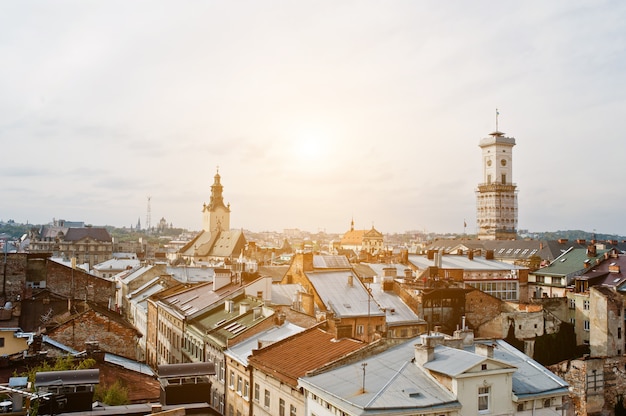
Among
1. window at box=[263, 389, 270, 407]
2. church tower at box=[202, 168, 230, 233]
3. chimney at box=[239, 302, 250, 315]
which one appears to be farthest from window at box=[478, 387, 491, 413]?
church tower at box=[202, 168, 230, 233]

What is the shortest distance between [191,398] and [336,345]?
10971mm

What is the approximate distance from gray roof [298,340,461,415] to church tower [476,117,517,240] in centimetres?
13721

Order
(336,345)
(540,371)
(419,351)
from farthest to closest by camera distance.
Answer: (336,345)
(540,371)
(419,351)

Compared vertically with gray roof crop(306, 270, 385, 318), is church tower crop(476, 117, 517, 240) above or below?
above

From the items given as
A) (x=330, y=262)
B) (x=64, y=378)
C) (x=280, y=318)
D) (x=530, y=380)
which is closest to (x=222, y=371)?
(x=280, y=318)

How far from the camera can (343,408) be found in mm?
21641

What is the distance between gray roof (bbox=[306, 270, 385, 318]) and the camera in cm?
4447

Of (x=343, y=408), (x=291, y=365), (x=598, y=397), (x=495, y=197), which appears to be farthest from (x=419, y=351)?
(x=495, y=197)

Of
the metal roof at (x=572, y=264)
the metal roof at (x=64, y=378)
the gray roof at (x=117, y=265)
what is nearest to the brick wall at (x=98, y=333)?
the metal roof at (x=64, y=378)

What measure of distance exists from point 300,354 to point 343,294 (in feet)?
62.0

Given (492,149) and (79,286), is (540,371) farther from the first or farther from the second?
(492,149)

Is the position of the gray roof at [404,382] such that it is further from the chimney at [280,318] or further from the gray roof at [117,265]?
the gray roof at [117,265]

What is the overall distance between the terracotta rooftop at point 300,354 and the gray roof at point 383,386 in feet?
3.76

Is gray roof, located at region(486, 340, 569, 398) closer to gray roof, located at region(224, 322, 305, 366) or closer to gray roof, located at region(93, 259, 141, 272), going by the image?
gray roof, located at region(224, 322, 305, 366)
